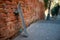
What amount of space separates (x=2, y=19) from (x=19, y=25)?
1188mm

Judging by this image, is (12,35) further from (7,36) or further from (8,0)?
(8,0)

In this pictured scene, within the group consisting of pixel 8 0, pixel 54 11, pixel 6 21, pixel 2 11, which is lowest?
pixel 54 11

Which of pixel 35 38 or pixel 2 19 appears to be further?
pixel 35 38

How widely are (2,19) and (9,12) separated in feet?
1.49

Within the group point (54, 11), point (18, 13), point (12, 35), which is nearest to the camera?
point (12, 35)

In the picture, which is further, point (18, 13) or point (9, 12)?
point (18, 13)

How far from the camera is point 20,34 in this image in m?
4.31

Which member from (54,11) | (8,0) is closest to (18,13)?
(8,0)

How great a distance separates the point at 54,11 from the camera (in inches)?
641

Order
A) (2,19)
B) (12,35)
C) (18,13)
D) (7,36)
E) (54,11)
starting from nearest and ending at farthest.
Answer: (2,19), (7,36), (12,35), (18,13), (54,11)

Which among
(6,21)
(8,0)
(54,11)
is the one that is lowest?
(54,11)

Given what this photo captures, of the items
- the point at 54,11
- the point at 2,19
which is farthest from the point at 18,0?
the point at 54,11

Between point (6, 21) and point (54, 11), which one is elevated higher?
point (6, 21)

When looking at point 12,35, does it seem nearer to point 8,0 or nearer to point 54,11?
point 8,0
